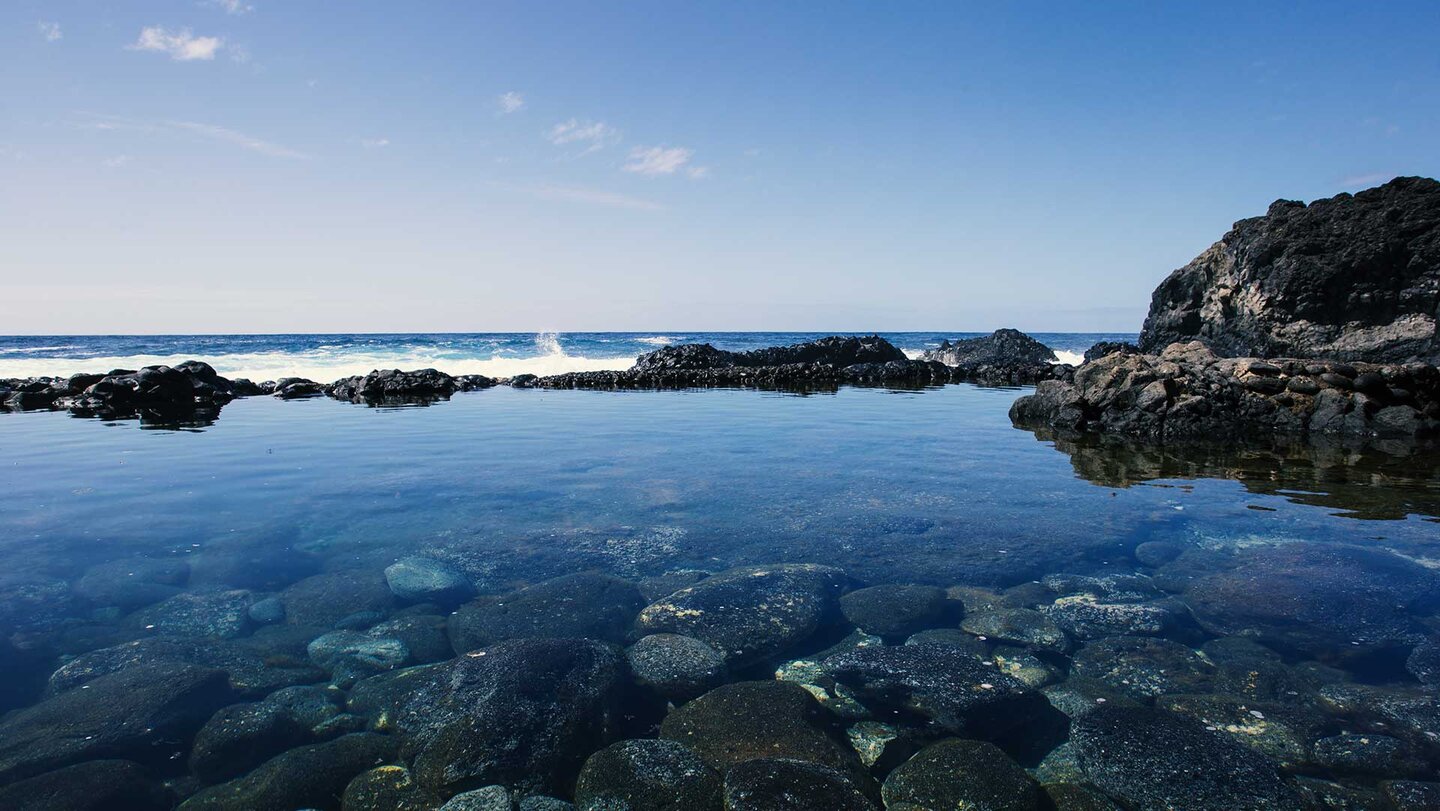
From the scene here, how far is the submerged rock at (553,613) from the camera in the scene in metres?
5.36

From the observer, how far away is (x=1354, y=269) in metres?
21.7

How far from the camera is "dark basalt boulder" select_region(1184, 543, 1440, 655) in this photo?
16.8 ft

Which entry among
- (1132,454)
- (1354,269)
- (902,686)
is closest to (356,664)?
(902,686)

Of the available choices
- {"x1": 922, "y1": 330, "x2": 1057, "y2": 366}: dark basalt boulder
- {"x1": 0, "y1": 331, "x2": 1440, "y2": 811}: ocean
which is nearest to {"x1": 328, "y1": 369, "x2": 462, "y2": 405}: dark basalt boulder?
{"x1": 0, "y1": 331, "x2": 1440, "y2": 811}: ocean

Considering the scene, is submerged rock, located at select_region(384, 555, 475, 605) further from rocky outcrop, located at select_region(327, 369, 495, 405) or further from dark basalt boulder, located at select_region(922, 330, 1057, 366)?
dark basalt boulder, located at select_region(922, 330, 1057, 366)

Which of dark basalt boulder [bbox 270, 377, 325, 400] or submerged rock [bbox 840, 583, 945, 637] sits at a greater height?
dark basalt boulder [bbox 270, 377, 325, 400]

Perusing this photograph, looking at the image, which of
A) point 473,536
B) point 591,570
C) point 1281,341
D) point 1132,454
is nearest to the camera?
point 591,570

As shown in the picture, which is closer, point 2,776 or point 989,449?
point 2,776

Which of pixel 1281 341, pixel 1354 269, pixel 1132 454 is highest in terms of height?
pixel 1354 269

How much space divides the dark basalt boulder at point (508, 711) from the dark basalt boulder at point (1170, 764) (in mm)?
2694

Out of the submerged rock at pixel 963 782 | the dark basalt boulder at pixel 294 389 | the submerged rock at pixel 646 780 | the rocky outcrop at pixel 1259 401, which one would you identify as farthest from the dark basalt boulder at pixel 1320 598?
the dark basalt boulder at pixel 294 389

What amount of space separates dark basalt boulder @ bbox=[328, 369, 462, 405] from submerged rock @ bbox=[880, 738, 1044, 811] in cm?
2387

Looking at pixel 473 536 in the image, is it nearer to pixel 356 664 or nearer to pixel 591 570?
pixel 591 570

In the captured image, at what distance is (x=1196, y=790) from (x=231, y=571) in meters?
7.67
